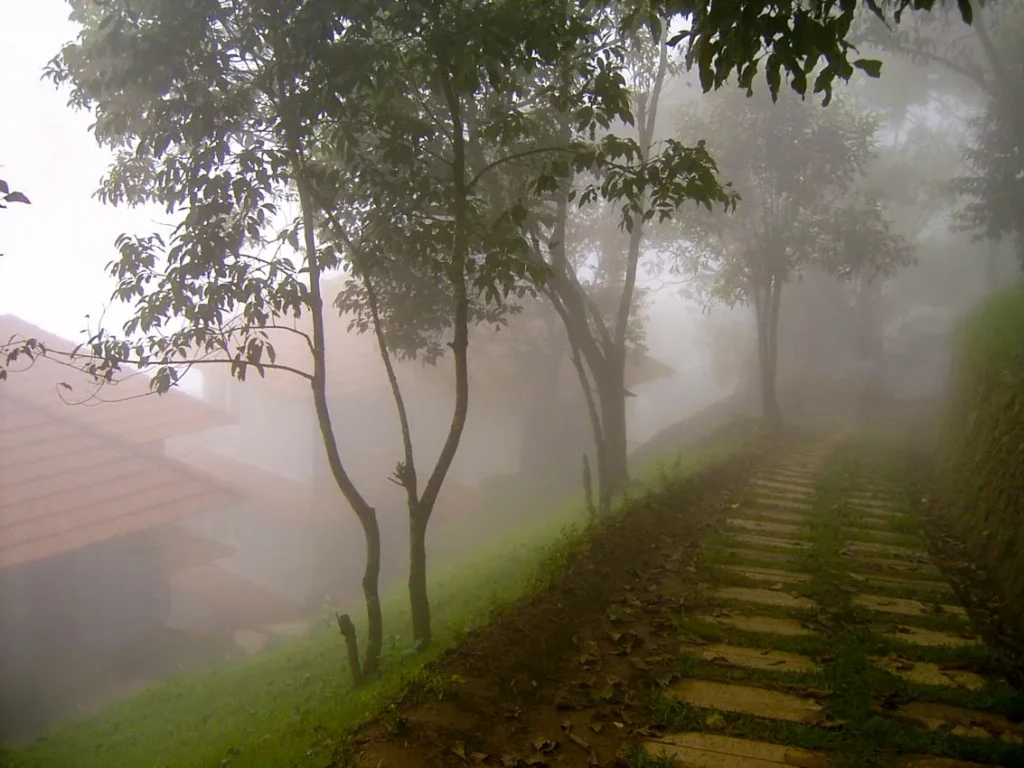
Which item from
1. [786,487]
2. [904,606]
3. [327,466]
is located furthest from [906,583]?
[327,466]

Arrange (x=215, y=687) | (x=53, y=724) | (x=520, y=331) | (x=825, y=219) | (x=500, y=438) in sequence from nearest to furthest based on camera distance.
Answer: (x=215, y=687) < (x=53, y=724) < (x=825, y=219) < (x=520, y=331) < (x=500, y=438)

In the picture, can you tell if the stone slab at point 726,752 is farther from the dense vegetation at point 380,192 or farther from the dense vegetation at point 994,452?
the dense vegetation at point 994,452

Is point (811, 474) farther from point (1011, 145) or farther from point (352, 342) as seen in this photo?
point (352, 342)

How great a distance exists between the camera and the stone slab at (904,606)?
19.9 feet

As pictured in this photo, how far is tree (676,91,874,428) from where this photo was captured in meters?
19.9

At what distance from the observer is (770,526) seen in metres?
8.87

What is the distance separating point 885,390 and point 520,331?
16360 millimetres

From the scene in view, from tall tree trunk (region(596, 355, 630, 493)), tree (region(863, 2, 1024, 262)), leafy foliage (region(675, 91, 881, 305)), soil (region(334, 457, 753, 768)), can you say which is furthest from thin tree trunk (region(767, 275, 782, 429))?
soil (region(334, 457, 753, 768))

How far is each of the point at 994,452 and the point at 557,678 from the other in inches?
244

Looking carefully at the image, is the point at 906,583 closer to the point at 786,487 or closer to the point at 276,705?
the point at 786,487

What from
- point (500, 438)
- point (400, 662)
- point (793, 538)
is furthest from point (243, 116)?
point (500, 438)

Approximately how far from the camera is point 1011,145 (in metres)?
19.6

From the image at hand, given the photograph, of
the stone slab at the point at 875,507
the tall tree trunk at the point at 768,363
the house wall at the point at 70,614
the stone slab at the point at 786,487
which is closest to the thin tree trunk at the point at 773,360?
the tall tree trunk at the point at 768,363

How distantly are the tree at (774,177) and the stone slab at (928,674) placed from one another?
1615 cm
